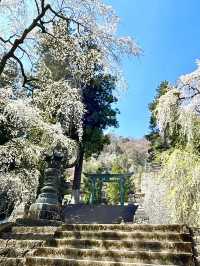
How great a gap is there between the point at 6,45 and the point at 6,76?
1080 mm

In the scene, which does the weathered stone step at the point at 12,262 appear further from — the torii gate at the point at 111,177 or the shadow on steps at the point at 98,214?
the torii gate at the point at 111,177

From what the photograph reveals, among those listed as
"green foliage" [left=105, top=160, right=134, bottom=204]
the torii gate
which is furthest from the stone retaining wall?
"green foliage" [left=105, top=160, right=134, bottom=204]

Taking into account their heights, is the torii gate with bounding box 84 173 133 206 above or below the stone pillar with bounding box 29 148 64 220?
above

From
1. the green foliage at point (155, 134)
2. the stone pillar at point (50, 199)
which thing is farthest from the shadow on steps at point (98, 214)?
the stone pillar at point (50, 199)

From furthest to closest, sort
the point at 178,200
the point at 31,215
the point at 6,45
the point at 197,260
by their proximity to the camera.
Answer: the point at 178,200 < the point at 6,45 < the point at 31,215 < the point at 197,260

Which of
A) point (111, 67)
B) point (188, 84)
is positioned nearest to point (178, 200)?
point (188, 84)

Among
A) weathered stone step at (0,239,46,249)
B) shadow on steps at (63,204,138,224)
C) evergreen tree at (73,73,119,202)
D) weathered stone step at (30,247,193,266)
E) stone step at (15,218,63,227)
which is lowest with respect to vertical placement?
weathered stone step at (30,247,193,266)

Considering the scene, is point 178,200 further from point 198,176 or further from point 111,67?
point 111,67

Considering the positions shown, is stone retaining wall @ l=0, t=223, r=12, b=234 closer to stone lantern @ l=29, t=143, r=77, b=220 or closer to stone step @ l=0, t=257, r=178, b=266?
stone lantern @ l=29, t=143, r=77, b=220

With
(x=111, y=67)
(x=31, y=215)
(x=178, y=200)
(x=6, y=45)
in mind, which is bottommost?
(x=31, y=215)

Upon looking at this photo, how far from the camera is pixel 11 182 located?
12195mm

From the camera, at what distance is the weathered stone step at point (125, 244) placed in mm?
5332

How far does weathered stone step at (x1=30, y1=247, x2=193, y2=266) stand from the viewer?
504 cm

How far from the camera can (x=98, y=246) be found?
18.8ft
